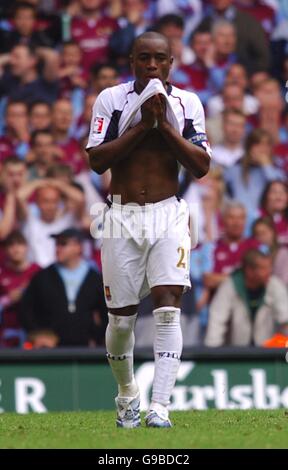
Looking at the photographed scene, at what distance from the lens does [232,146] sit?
15.5 meters

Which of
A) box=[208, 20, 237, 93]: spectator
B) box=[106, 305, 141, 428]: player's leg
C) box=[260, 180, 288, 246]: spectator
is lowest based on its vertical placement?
box=[106, 305, 141, 428]: player's leg

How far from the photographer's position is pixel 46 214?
14.7 m

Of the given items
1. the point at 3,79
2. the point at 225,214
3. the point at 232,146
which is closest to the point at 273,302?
the point at 225,214

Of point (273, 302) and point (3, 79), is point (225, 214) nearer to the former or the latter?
point (273, 302)

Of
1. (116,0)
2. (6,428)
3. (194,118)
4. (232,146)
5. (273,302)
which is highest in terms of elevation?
(116,0)

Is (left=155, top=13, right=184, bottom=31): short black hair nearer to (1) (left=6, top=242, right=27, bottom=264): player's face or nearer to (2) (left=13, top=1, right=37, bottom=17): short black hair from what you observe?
(2) (left=13, top=1, right=37, bottom=17): short black hair

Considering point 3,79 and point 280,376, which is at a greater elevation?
point 3,79

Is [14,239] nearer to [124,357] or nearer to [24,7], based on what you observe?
[24,7]

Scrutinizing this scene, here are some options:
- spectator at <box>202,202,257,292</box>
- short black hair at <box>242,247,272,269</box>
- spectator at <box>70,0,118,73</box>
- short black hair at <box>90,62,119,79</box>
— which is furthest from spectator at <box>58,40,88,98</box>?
short black hair at <box>242,247,272,269</box>

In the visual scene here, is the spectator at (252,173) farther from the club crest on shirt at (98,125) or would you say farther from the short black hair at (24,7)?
the club crest on shirt at (98,125)

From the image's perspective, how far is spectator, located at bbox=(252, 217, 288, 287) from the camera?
1461 cm

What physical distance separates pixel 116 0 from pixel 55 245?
3863 millimetres

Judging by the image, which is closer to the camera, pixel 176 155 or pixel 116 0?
pixel 176 155

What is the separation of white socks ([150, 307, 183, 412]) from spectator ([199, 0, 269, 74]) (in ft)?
29.5
